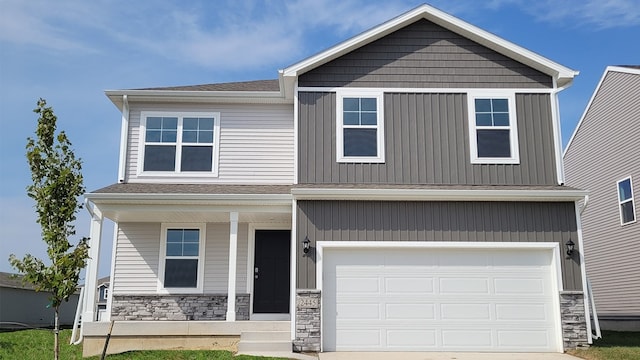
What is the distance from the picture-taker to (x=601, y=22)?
15250 millimetres

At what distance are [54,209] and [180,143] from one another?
4436 millimetres

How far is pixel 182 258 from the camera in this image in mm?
13688

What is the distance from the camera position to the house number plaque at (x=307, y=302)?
36.8 feet

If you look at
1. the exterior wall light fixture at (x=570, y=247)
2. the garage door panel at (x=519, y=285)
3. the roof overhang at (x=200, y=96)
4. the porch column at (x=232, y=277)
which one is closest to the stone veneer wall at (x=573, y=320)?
the garage door panel at (x=519, y=285)

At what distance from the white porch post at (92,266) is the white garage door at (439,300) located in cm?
459

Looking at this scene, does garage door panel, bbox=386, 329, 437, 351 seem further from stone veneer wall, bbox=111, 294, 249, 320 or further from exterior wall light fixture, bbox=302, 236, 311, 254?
stone veneer wall, bbox=111, 294, 249, 320

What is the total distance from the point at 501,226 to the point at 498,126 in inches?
85.3

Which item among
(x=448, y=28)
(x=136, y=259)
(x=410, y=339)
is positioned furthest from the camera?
(x=136, y=259)

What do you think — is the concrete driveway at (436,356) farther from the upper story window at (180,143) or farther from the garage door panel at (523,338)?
the upper story window at (180,143)

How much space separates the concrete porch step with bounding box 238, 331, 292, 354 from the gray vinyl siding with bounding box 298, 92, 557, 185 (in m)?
3.03

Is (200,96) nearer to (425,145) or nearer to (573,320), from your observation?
(425,145)

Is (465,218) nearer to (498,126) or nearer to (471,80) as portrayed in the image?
(498,126)

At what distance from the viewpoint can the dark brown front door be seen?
13.5 m

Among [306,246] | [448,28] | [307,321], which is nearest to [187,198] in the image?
[306,246]
